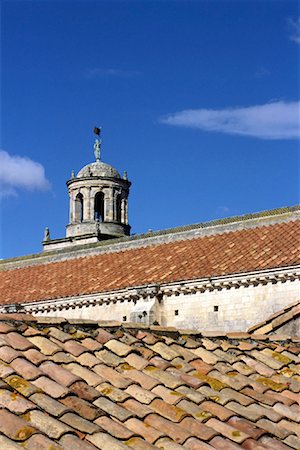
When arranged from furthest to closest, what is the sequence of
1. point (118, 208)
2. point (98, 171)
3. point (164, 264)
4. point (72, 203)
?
point (118, 208) < point (98, 171) < point (72, 203) < point (164, 264)

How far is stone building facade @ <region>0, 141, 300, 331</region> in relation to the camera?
964 inches

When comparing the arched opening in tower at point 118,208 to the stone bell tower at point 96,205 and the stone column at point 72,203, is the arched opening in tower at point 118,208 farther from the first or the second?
the stone column at point 72,203

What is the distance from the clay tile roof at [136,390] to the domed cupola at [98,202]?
36.1 metres

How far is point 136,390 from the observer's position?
638 centimetres

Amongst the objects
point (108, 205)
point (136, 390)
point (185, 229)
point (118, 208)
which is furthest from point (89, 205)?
point (136, 390)

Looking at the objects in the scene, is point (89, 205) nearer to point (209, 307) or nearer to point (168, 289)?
point (168, 289)

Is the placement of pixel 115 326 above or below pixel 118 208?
below

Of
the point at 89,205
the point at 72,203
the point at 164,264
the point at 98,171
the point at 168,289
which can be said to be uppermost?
the point at 98,171

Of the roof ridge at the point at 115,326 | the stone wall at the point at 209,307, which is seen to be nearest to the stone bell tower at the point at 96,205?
Answer: the stone wall at the point at 209,307

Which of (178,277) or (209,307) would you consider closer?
(209,307)

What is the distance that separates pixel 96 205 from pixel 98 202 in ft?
0.74

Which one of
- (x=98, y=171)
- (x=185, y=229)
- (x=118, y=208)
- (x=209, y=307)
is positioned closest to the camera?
(x=209, y=307)

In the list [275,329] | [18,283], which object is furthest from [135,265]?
[275,329]

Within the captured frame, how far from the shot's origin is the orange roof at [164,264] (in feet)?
83.3
